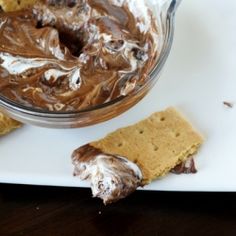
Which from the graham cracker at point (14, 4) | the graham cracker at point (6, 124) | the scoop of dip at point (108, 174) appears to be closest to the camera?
the scoop of dip at point (108, 174)

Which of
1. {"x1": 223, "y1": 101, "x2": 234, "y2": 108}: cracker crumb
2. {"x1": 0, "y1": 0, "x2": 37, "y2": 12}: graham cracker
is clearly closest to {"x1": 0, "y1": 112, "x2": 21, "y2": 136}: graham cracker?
{"x1": 0, "y1": 0, "x2": 37, "y2": 12}: graham cracker

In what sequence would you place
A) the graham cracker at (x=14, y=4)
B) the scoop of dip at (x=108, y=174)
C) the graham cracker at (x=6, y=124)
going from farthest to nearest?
the graham cracker at (x=14, y=4) → the graham cracker at (x=6, y=124) → the scoop of dip at (x=108, y=174)

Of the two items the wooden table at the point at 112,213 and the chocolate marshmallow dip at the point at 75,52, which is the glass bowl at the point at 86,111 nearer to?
the chocolate marshmallow dip at the point at 75,52

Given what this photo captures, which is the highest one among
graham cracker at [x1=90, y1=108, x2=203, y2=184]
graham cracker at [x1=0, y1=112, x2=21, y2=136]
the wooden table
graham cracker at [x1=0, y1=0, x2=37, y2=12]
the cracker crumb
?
graham cracker at [x1=0, y1=0, x2=37, y2=12]

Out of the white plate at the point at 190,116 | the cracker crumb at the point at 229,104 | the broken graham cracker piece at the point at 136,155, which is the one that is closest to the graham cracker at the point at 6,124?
the white plate at the point at 190,116

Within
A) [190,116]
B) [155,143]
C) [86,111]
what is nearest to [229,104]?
[190,116]

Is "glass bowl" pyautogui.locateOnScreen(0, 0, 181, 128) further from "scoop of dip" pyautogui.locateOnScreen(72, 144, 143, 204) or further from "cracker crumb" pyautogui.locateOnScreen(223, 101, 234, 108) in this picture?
"cracker crumb" pyautogui.locateOnScreen(223, 101, 234, 108)
